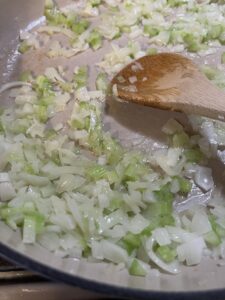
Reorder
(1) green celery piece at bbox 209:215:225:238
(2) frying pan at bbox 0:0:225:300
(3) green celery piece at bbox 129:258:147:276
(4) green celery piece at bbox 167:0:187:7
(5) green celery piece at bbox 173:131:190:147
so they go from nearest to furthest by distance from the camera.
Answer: (2) frying pan at bbox 0:0:225:300 < (3) green celery piece at bbox 129:258:147:276 < (1) green celery piece at bbox 209:215:225:238 < (5) green celery piece at bbox 173:131:190:147 < (4) green celery piece at bbox 167:0:187:7

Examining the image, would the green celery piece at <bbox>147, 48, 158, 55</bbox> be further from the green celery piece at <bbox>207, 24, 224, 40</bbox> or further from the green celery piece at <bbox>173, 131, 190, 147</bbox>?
the green celery piece at <bbox>173, 131, 190, 147</bbox>

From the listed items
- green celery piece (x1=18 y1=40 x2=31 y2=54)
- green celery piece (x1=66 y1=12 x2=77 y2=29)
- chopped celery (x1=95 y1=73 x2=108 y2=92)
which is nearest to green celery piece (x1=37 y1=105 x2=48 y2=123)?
chopped celery (x1=95 y1=73 x2=108 y2=92)

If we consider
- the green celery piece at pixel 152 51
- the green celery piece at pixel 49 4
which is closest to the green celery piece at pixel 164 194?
the green celery piece at pixel 152 51

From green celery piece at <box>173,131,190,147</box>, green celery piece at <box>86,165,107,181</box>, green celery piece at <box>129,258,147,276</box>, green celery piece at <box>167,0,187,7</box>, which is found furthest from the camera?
green celery piece at <box>167,0,187,7</box>

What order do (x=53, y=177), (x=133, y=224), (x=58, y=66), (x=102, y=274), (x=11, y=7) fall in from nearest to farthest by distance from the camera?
1. (x=102, y=274)
2. (x=133, y=224)
3. (x=53, y=177)
4. (x=58, y=66)
5. (x=11, y=7)

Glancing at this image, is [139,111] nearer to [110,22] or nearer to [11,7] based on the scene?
[110,22]

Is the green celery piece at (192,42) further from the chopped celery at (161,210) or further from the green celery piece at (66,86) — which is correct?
the chopped celery at (161,210)

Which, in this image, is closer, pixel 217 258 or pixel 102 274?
pixel 102 274

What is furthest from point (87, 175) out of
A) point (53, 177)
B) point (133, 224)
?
point (133, 224)
